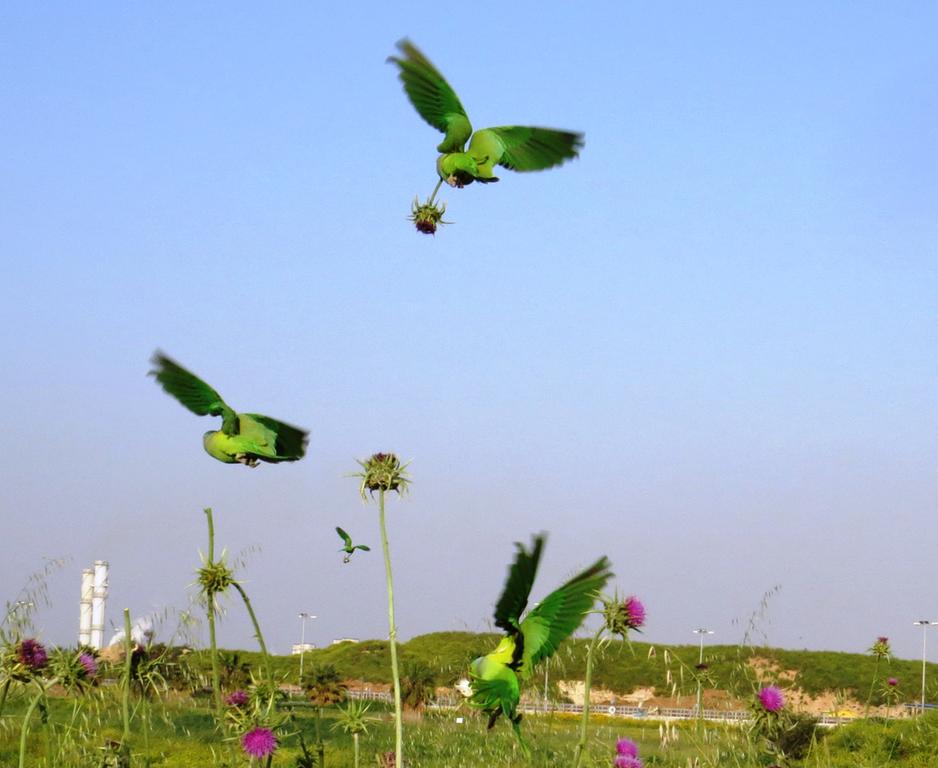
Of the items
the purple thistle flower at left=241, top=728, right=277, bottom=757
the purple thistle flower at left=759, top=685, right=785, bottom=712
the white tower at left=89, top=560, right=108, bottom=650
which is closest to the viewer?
the purple thistle flower at left=241, top=728, right=277, bottom=757

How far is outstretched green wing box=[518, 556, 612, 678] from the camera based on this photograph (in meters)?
2.02

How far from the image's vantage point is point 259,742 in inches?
151

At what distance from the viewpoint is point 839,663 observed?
49.3m

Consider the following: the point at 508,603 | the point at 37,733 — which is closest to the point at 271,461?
the point at 508,603

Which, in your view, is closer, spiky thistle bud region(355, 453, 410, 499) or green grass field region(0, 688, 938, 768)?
spiky thistle bud region(355, 453, 410, 499)

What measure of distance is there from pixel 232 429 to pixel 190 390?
19 centimetres

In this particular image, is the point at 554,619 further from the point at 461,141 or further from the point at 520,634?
the point at 461,141

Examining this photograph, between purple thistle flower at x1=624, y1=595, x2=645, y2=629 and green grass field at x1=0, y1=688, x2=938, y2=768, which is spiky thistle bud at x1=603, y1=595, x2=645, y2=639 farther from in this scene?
green grass field at x1=0, y1=688, x2=938, y2=768

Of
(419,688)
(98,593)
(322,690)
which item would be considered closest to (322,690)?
(322,690)

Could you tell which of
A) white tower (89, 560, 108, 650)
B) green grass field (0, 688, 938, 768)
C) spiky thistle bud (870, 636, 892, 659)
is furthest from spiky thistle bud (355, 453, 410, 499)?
white tower (89, 560, 108, 650)

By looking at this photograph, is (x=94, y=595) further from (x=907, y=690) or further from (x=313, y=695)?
(x=313, y=695)

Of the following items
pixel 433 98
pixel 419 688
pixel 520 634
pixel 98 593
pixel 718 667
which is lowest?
pixel 718 667

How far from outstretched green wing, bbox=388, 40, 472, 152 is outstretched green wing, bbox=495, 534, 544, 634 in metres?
1.64

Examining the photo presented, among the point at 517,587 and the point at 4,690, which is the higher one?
the point at 517,587
